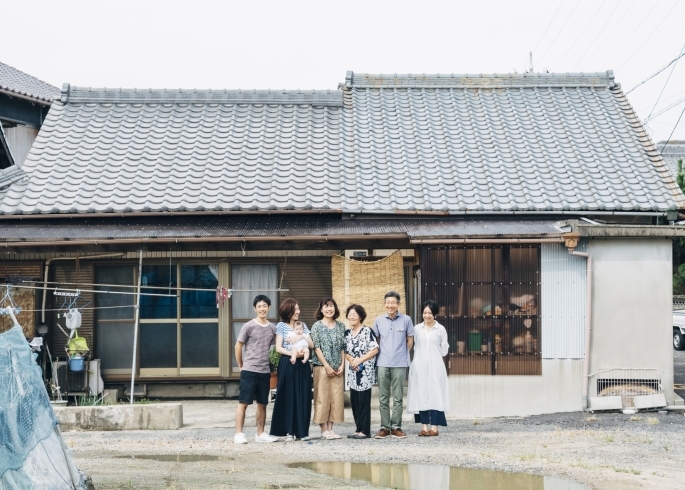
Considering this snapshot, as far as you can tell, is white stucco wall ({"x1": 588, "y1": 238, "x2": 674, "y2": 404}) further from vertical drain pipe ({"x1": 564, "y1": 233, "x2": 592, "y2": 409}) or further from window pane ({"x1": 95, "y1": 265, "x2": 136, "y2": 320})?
window pane ({"x1": 95, "y1": 265, "x2": 136, "y2": 320})

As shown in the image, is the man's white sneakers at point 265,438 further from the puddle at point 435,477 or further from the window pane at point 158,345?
the window pane at point 158,345

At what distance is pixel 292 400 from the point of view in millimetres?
10617

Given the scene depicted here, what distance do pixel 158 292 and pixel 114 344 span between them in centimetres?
110

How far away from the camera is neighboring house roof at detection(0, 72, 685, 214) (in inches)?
581

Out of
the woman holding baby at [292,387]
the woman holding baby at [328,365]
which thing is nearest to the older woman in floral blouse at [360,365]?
the woman holding baby at [328,365]

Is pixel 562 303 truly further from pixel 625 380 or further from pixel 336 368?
pixel 336 368

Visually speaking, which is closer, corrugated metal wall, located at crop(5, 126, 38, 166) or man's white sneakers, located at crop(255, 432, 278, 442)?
man's white sneakers, located at crop(255, 432, 278, 442)

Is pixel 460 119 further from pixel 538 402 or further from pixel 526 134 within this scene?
pixel 538 402

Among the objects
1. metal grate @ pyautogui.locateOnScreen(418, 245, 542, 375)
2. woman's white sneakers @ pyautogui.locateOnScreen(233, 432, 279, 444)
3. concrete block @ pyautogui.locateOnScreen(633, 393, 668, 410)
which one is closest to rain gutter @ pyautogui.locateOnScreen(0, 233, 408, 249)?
metal grate @ pyautogui.locateOnScreen(418, 245, 542, 375)

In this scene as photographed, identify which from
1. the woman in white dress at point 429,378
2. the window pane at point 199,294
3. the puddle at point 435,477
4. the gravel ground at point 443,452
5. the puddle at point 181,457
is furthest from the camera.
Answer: the window pane at point 199,294

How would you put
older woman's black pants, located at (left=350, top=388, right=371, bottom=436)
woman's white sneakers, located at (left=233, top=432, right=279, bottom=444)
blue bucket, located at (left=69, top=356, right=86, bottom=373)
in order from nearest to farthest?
woman's white sneakers, located at (left=233, top=432, right=279, bottom=444) → older woman's black pants, located at (left=350, top=388, right=371, bottom=436) → blue bucket, located at (left=69, top=356, right=86, bottom=373)

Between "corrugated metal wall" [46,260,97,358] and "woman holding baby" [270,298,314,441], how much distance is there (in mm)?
5050

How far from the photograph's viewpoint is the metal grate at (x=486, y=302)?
13281 millimetres

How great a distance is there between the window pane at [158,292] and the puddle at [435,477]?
609 cm
